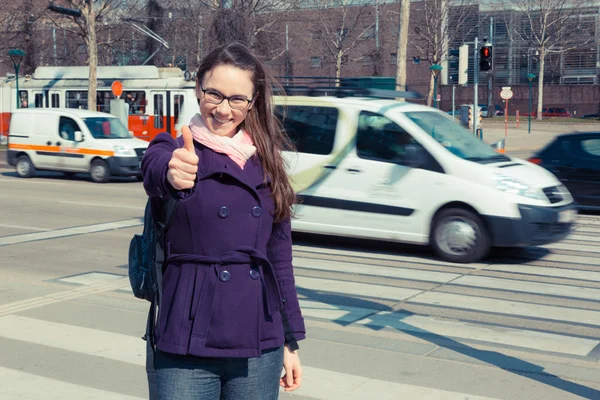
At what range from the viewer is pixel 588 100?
2869 inches

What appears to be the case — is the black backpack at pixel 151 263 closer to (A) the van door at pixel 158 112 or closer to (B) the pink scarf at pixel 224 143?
(B) the pink scarf at pixel 224 143

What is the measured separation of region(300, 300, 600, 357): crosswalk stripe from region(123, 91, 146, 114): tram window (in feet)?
72.5

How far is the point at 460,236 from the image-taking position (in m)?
9.52

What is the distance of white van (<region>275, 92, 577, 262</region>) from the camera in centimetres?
941

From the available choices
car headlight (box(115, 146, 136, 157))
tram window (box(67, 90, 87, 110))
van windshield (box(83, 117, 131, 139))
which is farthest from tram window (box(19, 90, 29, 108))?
car headlight (box(115, 146, 136, 157))

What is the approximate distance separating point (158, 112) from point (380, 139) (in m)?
19.2

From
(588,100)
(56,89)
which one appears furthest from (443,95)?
(56,89)

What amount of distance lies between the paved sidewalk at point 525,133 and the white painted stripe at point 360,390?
1656cm

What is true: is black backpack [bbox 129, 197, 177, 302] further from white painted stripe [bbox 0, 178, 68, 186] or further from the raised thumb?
white painted stripe [bbox 0, 178, 68, 186]

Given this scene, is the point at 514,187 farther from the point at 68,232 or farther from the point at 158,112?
the point at 158,112

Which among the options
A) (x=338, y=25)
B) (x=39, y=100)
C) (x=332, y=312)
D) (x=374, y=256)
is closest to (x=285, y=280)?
(x=332, y=312)

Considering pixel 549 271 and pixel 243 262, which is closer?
pixel 243 262

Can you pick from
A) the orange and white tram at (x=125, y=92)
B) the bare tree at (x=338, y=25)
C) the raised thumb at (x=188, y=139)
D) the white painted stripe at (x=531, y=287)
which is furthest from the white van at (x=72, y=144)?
the bare tree at (x=338, y=25)

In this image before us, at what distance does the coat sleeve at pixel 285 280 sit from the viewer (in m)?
2.69
